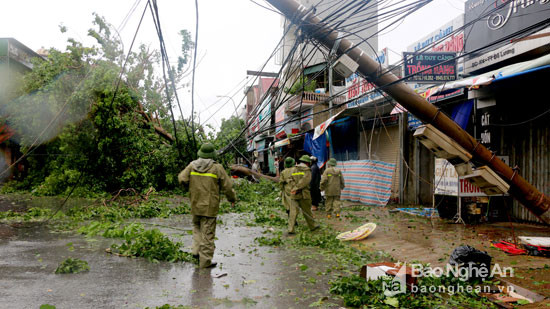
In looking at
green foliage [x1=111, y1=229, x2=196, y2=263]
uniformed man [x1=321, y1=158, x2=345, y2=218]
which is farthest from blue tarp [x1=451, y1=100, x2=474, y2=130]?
green foliage [x1=111, y1=229, x2=196, y2=263]

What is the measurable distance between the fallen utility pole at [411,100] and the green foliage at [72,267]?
17.7 ft

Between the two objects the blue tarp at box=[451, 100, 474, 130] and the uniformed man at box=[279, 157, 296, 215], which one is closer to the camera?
the uniformed man at box=[279, 157, 296, 215]

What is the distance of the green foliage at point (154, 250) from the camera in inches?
240

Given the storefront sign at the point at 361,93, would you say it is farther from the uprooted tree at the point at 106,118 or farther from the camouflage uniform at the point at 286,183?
the uprooted tree at the point at 106,118

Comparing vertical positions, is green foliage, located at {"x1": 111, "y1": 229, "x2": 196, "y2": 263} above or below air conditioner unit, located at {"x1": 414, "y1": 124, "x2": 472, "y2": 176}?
below

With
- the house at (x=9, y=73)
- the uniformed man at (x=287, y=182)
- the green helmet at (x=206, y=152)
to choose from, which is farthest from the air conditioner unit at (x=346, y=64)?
the house at (x=9, y=73)

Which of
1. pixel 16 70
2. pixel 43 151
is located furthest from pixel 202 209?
pixel 16 70

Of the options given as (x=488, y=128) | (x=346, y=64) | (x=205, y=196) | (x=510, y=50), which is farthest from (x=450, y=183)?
(x=205, y=196)

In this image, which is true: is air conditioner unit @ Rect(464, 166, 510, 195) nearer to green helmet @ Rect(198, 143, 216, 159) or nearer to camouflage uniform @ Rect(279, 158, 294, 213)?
camouflage uniform @ Rect(279, 158, 294, 213)

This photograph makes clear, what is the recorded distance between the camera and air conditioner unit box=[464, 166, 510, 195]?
21.2 ft

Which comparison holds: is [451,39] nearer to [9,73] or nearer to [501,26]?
[501,26]

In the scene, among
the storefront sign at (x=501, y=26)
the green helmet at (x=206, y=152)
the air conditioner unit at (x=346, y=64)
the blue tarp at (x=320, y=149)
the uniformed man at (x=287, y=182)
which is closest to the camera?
the green helmet at (x=206, y=152)

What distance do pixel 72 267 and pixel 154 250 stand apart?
1.29 m

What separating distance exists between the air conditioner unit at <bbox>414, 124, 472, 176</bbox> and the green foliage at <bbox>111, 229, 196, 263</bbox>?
4.61 meters
